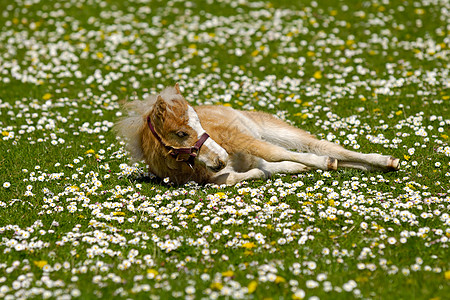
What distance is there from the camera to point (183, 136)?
21.9 feet

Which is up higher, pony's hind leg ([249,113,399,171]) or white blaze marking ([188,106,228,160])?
white blaze marking ([188,106,228,160])

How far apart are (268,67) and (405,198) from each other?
6.91 metres

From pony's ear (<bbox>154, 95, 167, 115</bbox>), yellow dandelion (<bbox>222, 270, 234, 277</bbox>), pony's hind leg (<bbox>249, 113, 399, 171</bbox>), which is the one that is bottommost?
pony's hind leg (<bbox>249, 113, 399, 171</bbox>)

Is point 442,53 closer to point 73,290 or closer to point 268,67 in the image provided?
point 268,67

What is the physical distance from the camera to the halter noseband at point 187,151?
21.8ft

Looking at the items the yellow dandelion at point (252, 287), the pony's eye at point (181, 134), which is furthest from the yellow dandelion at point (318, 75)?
the yellow dandelion at point (252, 287)

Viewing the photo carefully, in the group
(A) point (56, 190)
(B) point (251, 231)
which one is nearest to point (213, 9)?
(A) point (56, 190)

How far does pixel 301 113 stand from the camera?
1012cm

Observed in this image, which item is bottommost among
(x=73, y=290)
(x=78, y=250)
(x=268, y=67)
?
(x=268, y=67)

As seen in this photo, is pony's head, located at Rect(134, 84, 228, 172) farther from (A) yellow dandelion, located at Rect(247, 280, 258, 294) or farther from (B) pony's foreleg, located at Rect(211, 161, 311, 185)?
(A) yellow dandelion, located at Rect(247, 280, 258, 294)

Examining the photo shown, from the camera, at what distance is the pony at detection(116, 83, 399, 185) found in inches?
263

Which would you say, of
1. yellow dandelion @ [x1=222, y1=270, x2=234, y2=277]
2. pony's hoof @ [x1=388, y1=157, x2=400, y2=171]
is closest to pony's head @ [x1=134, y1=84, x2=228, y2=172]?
yellow dandelion @ [x1=222, y1=270, x2=234, y2=277]

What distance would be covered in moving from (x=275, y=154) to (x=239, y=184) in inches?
25.9

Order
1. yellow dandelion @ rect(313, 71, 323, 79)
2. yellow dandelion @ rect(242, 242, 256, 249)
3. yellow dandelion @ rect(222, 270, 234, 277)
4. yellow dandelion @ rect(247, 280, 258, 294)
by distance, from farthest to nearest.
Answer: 1. yellow dandelion @ rect(313, 71, 323, 79)
2. yellow dandelion @ rect(242, 242, 256, 249)
3. yellow dandelion @ rect(222, 270, 234, 277)
4. yellow dandelion @ rect(247, 280, 258, 294)
